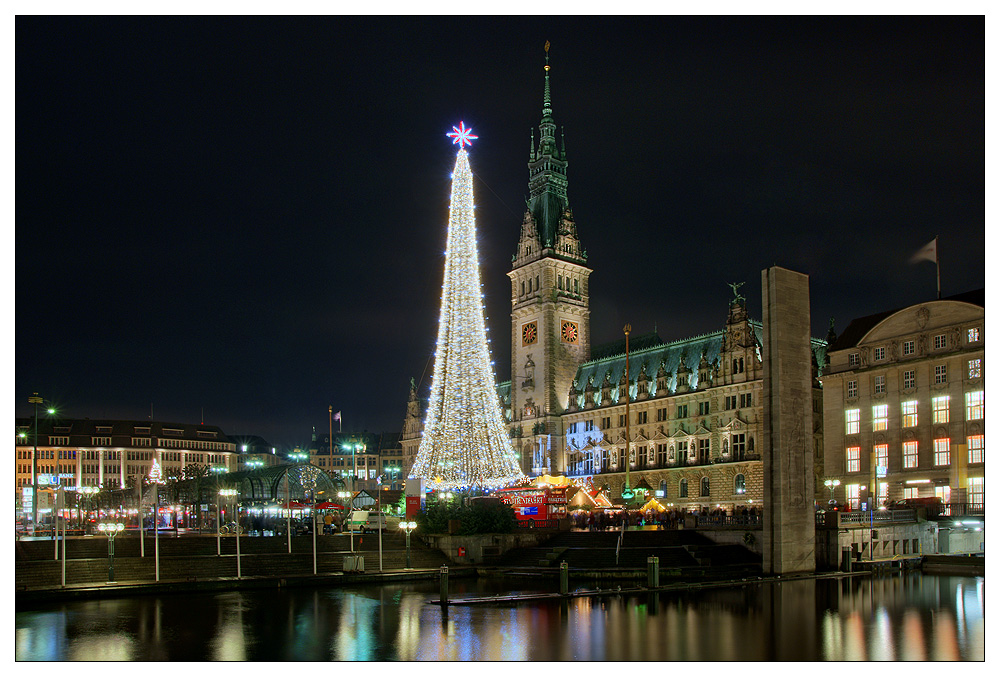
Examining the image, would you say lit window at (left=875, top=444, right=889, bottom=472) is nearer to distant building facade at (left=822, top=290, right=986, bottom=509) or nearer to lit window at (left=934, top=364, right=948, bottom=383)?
distant building facade at (left=822, top=290, right=986, bottom=509)

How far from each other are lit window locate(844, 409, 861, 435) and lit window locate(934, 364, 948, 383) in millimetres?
8536

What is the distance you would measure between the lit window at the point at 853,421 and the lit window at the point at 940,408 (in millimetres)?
7841

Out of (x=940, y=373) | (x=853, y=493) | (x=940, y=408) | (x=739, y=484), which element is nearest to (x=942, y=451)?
(x=940, y=408)

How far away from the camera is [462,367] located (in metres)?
67.4

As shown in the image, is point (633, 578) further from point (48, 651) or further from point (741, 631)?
point (48, 651)

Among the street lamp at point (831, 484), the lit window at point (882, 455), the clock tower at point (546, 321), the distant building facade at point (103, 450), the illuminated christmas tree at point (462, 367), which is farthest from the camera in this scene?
the distant building facade at point (103, 450)

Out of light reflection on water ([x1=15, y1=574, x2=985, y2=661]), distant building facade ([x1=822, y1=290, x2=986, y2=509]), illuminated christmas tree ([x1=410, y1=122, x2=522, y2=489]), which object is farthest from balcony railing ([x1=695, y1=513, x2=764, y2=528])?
distant building facade ([x1=822, y1=290, x2=986, y2=509])

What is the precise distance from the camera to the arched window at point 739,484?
319 ft

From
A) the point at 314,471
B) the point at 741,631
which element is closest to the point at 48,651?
the point at 741,631

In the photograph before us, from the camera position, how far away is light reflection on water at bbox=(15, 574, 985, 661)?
89.2 ft

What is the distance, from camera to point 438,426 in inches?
2741

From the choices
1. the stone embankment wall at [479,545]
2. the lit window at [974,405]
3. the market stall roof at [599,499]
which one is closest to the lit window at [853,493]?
the lit window at [974,405]

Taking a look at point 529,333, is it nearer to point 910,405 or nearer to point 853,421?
point 853,421

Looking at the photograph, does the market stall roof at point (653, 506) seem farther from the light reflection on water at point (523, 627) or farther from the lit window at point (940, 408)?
the light reflection on water at point (523, 627)
